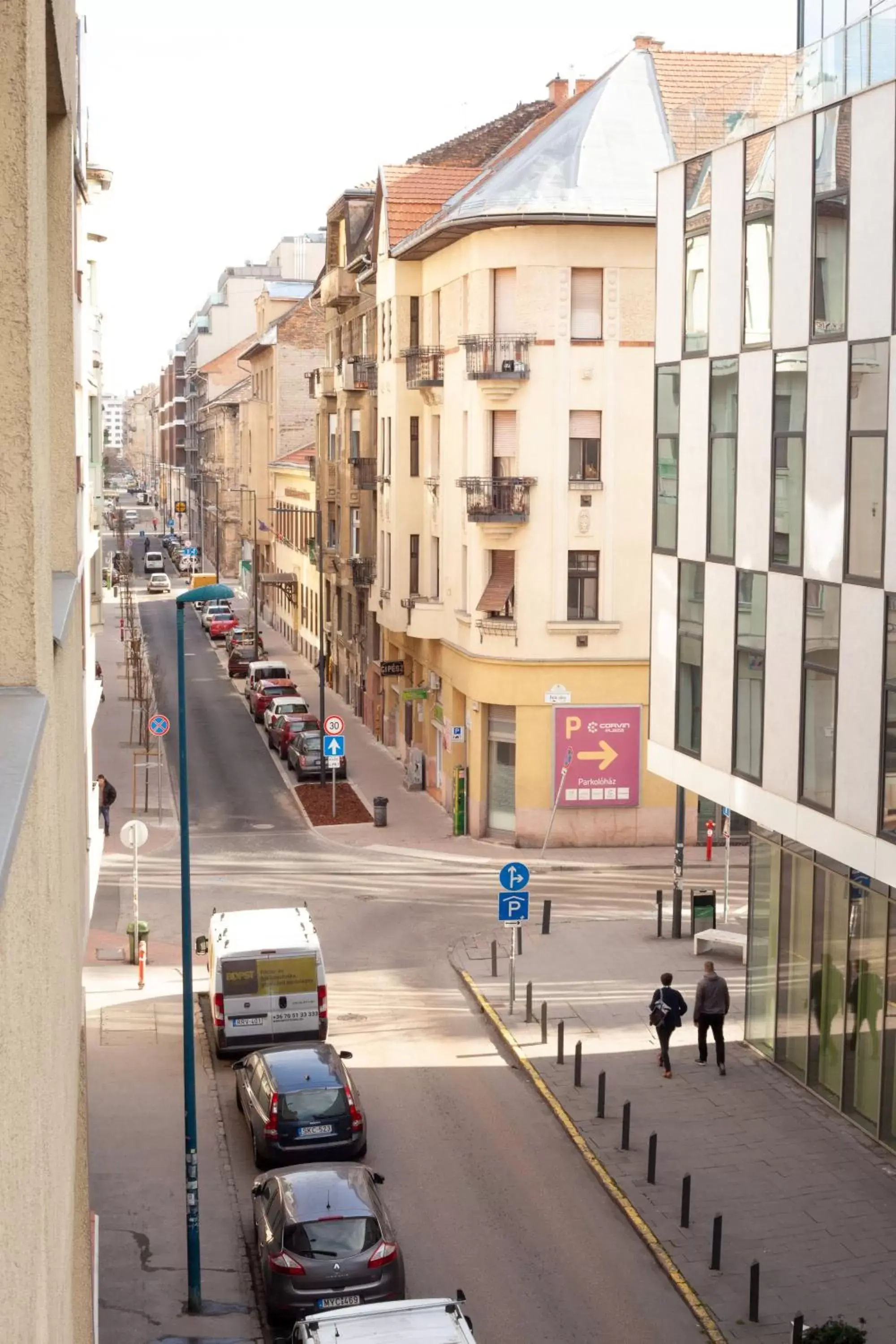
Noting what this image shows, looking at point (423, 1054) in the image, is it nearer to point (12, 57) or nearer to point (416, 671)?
point (12, 57)

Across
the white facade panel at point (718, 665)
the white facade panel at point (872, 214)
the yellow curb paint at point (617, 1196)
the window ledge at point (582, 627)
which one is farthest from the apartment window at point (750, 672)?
the window ledge at point (582, 627)

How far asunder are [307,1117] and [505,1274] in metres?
3.60

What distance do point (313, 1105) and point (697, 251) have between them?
1354 centimetres

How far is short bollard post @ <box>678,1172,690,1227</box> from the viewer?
18.1 meters

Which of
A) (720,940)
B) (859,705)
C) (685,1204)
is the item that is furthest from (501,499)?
(685,1204)

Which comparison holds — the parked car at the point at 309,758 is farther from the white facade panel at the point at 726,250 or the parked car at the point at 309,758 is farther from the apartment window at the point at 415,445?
the white facade panel at the point at 726,250

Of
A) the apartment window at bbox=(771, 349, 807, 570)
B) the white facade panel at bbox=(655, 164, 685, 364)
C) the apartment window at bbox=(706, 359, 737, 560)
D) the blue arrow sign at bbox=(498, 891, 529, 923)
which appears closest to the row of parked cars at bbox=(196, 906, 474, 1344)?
the blue arrow sign at bbox=(498, 891, 529, 923)

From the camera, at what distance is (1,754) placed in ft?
13.2

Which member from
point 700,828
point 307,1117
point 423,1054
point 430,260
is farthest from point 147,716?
point 307,1117

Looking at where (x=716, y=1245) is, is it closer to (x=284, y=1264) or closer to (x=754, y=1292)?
(x=754, y=1292)

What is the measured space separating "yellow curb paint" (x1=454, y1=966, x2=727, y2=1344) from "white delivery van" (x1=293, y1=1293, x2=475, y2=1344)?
3.60 m

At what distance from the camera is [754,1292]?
1588cm

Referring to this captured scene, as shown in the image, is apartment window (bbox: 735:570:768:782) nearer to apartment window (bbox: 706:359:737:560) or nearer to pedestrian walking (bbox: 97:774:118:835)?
apartment window (bbox: 706:359:737:560)

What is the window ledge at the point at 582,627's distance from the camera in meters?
39.3
